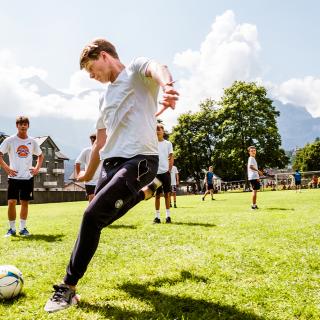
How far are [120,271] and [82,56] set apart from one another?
9.78 feet

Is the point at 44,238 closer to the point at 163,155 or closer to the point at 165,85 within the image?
the point at 163,155

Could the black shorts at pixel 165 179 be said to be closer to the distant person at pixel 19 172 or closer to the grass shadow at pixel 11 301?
the distant person at pixel 19 172

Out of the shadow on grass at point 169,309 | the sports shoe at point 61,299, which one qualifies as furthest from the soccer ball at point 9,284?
the shadow on grass at point 169,309

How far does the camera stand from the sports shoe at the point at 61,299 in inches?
144

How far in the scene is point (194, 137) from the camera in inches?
2950

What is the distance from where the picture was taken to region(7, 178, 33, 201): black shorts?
9430mm

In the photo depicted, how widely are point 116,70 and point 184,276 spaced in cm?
275

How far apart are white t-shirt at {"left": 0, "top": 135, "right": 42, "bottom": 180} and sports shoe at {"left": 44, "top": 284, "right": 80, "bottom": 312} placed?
636 cm

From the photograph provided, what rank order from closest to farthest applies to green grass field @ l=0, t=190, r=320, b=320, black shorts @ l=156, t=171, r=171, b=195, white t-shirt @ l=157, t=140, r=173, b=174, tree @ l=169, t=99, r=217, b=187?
green grass field @ l=0, t=190, r=320, b=320
white t-shirt @ l=157, t=140, r=173, b=174
black shorts @ l=156, t=171, r=171, b=195
tree @ l=169, t=99, r=217, b=187

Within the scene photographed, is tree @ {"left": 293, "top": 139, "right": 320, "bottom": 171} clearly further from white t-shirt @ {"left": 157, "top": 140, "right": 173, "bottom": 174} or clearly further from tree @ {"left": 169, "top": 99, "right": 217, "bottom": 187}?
white t-shirt @ {"left": 157, "top": 140, "right": 173, "bottom": 174}

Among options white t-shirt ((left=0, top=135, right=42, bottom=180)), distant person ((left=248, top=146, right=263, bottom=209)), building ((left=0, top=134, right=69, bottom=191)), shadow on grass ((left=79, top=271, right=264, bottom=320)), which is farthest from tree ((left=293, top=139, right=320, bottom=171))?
shadow on grass ((left=79, top=271, right=264, bottom=320))

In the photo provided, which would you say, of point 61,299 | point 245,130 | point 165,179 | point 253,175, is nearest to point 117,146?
point 61,299

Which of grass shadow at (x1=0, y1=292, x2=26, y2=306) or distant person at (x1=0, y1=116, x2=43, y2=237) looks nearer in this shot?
grass shadow at (x1=0, y1=292, x2=26, y2=306)

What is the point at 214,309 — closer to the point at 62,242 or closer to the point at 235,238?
the point at 235,238
